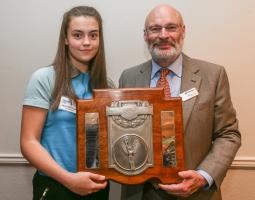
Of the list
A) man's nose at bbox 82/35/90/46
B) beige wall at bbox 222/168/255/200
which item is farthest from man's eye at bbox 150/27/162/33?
beige wall at bbox 222/168/255/200

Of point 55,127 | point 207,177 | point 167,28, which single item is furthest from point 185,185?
point 167,28

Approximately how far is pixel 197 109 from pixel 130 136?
348 millimetres

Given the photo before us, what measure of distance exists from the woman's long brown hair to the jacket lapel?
37cm

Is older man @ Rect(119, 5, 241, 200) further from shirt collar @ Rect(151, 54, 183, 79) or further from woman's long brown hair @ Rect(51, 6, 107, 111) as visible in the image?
woman's long brown hair @ Rect(51, 6, 107, 111)

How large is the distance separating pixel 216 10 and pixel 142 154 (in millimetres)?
1037

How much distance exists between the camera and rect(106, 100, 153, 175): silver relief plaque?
1.35m

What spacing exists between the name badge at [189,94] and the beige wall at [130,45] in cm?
52

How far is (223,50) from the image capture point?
6.50ft

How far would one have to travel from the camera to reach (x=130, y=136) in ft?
4.44

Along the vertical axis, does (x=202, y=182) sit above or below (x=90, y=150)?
below

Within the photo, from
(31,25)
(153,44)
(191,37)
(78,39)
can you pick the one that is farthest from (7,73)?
(191,37)

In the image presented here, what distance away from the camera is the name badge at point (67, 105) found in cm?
147

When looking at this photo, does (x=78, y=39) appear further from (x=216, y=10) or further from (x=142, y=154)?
(x=216, y=10)

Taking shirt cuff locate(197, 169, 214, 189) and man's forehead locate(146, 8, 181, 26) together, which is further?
man's forehead locate(146, 8, 181, 26)
